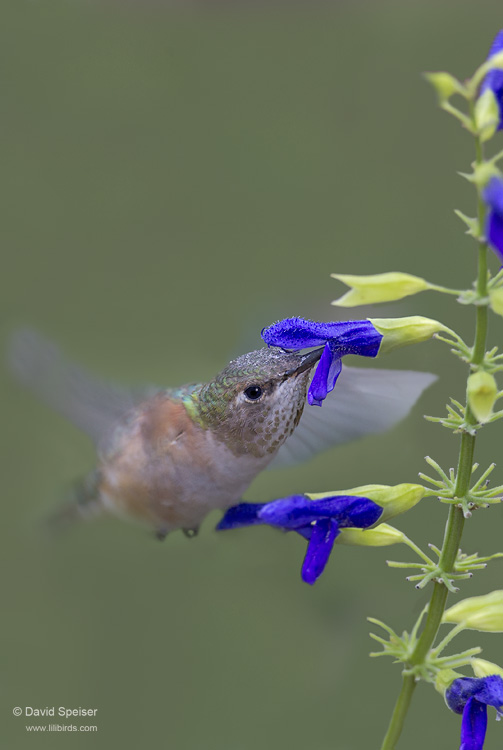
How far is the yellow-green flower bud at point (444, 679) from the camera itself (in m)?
2.10

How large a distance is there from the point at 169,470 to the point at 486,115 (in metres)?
1.40

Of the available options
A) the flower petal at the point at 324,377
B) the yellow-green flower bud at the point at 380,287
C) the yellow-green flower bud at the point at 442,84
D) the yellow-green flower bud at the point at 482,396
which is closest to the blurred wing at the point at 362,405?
the flower petal at the point at 324,377

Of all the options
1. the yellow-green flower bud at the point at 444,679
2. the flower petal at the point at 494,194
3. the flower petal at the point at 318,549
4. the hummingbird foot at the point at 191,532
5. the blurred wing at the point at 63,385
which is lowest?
the yellow-green flower bud at the point at 444,679

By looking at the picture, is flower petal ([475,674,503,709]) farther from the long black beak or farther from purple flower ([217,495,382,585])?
the long black beak

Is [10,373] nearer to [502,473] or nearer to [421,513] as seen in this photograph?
[421,513]

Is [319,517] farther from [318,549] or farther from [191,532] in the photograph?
[191,532]

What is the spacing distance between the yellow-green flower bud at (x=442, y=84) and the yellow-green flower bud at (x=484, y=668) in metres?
1.33

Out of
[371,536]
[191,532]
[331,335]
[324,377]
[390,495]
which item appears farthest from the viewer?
[191,532]

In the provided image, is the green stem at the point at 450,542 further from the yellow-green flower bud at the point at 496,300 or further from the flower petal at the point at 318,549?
the flower petal at the point at 318,549

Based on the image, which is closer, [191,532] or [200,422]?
[200,422]

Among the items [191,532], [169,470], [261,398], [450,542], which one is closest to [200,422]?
[169,470]

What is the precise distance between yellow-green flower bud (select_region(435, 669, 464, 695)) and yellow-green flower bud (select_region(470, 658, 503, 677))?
0.05 meters

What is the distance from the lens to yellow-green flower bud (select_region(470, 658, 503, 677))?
2.09m

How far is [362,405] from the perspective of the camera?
2311 millimetres
